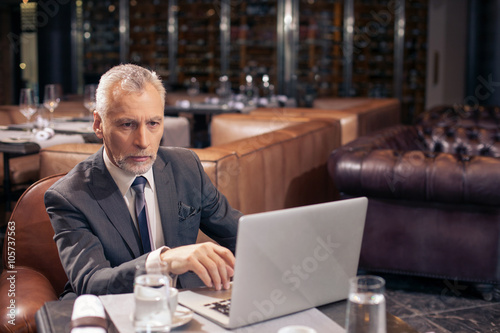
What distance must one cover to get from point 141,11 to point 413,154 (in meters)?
9.01

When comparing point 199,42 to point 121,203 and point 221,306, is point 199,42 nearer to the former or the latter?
point 121,203

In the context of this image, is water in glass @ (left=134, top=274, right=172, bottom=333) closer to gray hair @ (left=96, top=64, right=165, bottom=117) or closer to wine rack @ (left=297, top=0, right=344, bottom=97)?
gray hair @ (left=96, top=64, right=165, bottom=117)

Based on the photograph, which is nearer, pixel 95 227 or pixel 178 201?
pixel 95 227

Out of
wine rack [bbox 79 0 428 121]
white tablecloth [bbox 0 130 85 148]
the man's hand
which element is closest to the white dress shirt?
the man's hand

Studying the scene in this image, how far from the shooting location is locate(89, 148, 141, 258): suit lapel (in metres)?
1.59

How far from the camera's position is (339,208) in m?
1.18

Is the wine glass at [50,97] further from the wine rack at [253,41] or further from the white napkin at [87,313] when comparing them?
the wine rack at [253,41]

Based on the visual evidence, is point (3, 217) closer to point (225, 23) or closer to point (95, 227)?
point (95, 227)

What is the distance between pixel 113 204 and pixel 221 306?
1.70 feet

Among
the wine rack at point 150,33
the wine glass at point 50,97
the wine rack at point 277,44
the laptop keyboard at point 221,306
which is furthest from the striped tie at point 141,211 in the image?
the wine rack at point 150,33

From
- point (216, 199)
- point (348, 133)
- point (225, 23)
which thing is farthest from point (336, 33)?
point (216, 199)

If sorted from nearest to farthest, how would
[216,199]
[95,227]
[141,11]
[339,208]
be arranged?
1. [339,208]
2. [95,227]
3. [216,199]
4. [141,11]

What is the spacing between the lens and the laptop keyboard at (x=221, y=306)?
120 cm

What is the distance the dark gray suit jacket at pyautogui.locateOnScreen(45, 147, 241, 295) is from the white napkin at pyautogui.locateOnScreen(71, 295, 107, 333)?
0.19 meters
